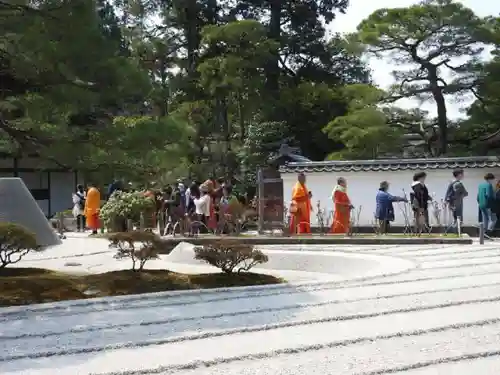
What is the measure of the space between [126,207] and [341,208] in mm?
4654

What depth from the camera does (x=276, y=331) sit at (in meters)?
5.40

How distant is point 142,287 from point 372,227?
8.93 meters

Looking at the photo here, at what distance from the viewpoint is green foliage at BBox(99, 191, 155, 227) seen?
14938mm

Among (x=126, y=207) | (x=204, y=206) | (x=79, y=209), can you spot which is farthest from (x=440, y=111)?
(x=79, y=209)

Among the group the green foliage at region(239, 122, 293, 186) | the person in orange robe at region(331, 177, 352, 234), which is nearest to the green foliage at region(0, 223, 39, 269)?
the person in orange robe at region(331, 177, 352, 234)

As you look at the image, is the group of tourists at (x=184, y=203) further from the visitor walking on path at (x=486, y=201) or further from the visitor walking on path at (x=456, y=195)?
the visitor walking on path at (x=486, y=201)

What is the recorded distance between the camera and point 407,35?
18562 mm

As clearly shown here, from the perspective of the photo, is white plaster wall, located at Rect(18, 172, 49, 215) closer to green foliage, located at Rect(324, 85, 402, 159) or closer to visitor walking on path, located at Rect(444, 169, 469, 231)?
green foliage, located at Rect(324, 85, 402, 159)

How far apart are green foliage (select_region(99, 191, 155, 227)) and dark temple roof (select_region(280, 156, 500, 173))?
3501mm

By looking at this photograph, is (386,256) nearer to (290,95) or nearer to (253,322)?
(253,322)

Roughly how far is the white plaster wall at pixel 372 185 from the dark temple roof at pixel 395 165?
0.11 meters

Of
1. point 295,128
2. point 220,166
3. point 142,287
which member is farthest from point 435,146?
point 142,287

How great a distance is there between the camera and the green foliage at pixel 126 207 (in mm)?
14938

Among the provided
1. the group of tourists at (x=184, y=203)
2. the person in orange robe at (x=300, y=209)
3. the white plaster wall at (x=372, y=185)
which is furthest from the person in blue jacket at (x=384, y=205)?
the group of tourists at (x=184, y=203)
